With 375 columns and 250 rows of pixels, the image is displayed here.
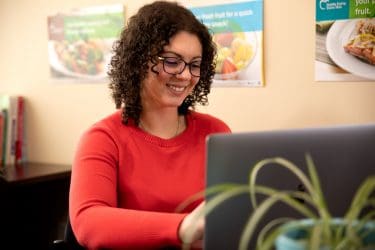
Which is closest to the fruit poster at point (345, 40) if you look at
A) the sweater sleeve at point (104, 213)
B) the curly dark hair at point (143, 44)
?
the curly dark hair at point (143, 44)

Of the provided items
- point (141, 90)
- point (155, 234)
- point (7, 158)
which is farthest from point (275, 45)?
point (7, 158)

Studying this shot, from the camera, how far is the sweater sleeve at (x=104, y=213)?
1.09 meters

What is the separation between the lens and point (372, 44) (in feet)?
5.58

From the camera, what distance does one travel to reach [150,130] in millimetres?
1525

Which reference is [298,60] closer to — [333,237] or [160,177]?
[160,177]

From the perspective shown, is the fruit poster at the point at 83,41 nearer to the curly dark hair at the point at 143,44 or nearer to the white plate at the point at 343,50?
the curly dark hair at the point at 143,44

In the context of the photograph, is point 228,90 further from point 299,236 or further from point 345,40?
point 299,236

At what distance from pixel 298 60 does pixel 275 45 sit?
0.38 feet

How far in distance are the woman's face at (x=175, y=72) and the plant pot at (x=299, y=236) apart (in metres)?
0.88

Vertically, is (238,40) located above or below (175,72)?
above

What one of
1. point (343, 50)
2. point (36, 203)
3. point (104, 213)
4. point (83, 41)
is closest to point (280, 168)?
point (104, 213)

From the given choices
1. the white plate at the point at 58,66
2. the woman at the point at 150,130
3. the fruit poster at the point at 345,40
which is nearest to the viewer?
the woman at the point at 150,130

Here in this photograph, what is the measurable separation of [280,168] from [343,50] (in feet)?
3.48

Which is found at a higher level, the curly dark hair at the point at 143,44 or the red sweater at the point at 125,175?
the curly dark hair at the point at 143,44
